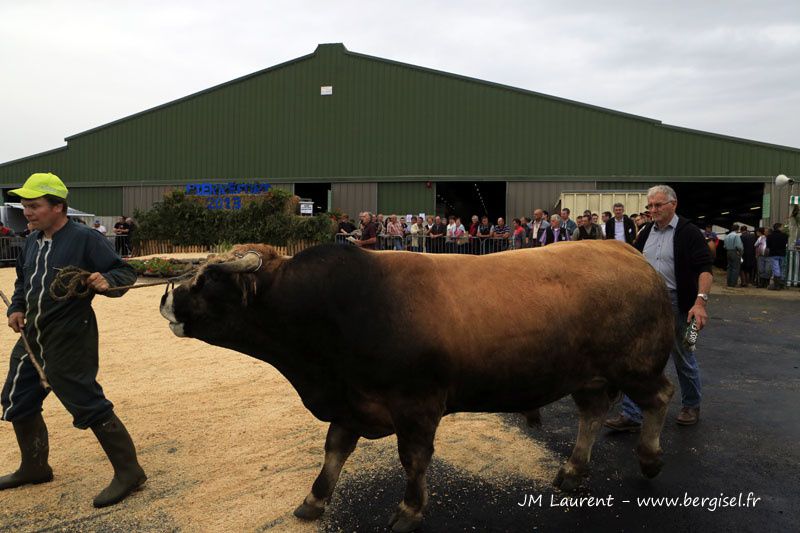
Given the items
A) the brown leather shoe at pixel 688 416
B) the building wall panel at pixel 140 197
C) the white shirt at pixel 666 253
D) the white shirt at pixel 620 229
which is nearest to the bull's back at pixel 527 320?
the white shirt at pixel 666 253

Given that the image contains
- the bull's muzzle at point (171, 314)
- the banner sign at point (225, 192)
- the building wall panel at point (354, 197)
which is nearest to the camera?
the bull's muzzle at point (171, 314)

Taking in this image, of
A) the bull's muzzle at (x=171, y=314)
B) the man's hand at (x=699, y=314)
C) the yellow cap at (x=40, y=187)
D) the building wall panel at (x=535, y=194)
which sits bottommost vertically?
the man's hand at (x=699, y=314)

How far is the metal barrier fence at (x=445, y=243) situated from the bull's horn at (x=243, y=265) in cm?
1450

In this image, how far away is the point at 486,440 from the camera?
15.2 ft

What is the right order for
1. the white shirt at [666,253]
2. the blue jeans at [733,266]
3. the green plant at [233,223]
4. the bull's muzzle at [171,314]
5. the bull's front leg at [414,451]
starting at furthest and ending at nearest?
the green plant at [233,223] < the blue jeans at [733,266] < the white shirt at [666,253] < the bull's muzzle at [171,314] < the bull's front leg at [414,451]

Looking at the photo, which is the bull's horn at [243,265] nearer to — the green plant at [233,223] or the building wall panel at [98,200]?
the green plant at [233,223]

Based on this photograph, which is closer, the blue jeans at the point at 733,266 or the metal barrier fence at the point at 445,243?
the blue jeans at the point at 733,266

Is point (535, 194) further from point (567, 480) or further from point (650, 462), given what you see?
point (567, 480)

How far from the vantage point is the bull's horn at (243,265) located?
313 cm

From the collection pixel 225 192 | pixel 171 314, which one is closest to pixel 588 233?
pixel 171 314

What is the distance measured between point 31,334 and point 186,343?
16.2ft

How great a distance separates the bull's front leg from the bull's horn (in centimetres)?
112

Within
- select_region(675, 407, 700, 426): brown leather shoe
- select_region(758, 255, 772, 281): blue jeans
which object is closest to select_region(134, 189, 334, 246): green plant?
select_region(758, 255, 772, 281): blue jeans

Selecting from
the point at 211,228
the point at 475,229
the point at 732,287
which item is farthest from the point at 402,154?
the point at 732,287
